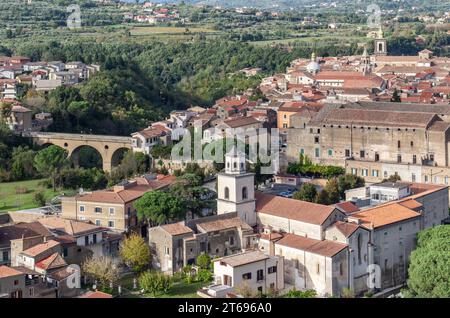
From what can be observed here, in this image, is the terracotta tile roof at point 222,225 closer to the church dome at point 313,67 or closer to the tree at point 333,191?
the tree at point 333,191

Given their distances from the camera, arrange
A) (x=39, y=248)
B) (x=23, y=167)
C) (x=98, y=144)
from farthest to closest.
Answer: (x=98, y=144) < (x=23, y=167) < (x=39, y=248)

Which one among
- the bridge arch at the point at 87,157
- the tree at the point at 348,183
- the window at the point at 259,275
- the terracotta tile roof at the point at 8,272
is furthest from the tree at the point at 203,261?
the bridge arch at the point at 87,157

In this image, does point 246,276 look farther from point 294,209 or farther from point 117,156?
point 117,156

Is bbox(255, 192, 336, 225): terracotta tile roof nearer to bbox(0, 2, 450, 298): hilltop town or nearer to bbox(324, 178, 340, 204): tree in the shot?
bbox(0, 2, 450, 298): hilltop town

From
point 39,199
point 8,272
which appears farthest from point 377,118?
point 8,272

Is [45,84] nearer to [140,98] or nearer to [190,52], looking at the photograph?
[140,98]

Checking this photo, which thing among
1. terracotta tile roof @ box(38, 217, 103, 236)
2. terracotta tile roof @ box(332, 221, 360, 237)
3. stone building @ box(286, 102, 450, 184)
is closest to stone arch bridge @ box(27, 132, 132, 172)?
stone building @ box(286, 102, 450, 184)
